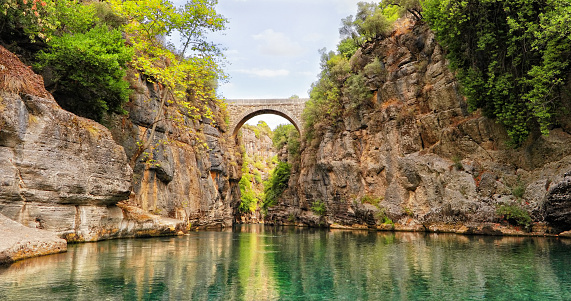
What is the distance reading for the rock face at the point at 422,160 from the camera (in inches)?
696

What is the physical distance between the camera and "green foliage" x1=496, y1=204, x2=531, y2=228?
656 inches

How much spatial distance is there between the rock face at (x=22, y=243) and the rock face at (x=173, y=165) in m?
9.12

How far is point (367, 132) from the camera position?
31.1m

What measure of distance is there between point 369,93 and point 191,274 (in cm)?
2653

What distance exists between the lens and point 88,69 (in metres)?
16.0

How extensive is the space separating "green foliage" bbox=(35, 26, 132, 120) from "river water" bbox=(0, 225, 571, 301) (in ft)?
27.8

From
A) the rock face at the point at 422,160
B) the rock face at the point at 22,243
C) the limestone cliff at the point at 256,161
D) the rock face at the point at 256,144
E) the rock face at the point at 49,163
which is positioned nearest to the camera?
the rock face at the point at 22,243

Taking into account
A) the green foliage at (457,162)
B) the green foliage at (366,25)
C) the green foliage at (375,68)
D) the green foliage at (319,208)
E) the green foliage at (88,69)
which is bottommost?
the green foliage at (319,208)

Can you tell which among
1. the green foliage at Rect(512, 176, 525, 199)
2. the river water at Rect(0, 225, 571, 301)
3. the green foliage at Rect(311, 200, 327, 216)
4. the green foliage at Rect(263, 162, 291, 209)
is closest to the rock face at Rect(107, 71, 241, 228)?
the green foliage at Rect(311, 200, 327, 216)

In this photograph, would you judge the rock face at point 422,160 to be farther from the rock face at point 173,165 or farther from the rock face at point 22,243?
the rock face at point 22,243

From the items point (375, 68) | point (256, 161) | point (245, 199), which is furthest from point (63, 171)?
point (256, 161)

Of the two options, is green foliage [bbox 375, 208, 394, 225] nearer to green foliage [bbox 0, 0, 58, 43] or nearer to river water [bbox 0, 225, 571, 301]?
river water [bbox 0, 225, 571, 301]

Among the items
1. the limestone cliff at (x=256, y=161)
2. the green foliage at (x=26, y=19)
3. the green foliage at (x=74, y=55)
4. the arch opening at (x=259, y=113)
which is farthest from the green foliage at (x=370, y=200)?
the limestone cliff at (x=256, y=161)

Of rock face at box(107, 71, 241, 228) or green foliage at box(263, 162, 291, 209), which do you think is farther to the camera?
green foliage at box(263, 162, 291, 209)
